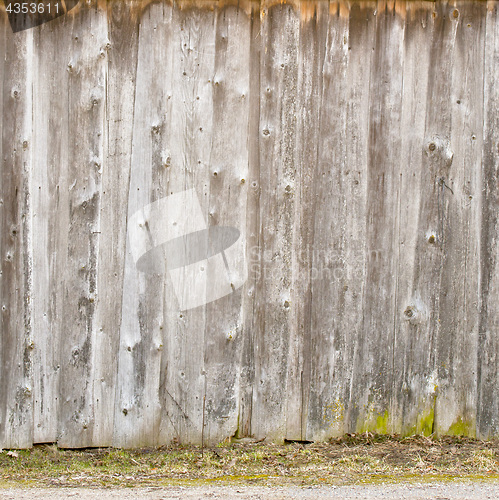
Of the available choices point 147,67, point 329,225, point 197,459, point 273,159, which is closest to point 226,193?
point 273,159

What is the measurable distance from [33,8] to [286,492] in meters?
3.16

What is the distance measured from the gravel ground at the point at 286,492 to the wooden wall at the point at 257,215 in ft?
2.03

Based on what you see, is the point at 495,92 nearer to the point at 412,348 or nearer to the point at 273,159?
the point at 273,159

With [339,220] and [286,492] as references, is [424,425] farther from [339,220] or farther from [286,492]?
[339,220]

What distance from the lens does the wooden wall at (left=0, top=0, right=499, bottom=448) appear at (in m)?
3.26

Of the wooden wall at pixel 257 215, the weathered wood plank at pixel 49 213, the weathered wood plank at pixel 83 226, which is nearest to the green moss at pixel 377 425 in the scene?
the wooden wall at pixel 257 215

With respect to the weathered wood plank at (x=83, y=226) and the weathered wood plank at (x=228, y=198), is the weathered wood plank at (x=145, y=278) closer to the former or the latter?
the weathered wood plank at (x=83, y=226)

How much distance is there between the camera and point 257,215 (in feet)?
10.9

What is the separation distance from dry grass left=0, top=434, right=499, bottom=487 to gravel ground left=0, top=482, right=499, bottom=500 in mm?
94

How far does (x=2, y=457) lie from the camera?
130 inches

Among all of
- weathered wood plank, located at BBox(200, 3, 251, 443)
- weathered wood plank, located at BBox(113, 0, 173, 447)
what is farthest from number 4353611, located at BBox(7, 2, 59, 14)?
weathered wood plank, located at BBox(200, 3, 251, 443)

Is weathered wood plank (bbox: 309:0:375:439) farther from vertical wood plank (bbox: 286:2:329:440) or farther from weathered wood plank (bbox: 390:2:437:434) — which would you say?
weathered wood plank (bbox: 390:2:437:434)

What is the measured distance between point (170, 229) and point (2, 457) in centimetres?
178

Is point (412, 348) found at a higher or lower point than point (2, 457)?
higher
